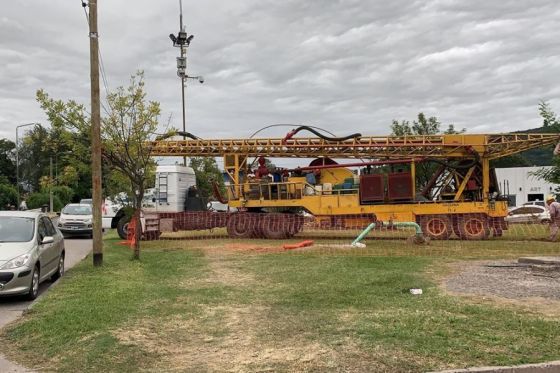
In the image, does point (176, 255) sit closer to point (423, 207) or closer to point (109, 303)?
point (109, 303)

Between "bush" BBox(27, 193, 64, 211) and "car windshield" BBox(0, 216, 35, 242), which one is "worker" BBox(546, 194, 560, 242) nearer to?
"car windshield" BBox(0, 216, 35, 242)

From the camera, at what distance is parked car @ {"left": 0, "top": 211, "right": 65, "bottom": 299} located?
9148mm

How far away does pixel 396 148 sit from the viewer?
21.4m

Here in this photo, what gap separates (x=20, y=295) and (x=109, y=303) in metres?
2.24

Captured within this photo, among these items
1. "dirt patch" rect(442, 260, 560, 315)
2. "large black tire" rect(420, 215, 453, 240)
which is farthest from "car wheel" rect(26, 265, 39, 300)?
"large black tire" rect(420, 215, 453, 240)

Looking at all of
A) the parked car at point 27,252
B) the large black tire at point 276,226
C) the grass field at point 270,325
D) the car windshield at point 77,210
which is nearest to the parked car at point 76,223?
the car windshield at point 77,210

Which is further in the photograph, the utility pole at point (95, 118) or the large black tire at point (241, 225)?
the large black tire at point (241, 225)

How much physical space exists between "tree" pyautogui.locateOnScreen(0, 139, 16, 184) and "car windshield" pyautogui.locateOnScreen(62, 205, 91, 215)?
74307 mm

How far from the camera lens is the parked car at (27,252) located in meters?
9.15

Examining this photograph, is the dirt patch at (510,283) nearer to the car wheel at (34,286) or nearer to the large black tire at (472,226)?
the car wheel at (34,286)

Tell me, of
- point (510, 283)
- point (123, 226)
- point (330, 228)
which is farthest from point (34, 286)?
point (330, 228)

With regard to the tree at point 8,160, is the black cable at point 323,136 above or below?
below

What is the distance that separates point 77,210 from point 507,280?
19.6 metres

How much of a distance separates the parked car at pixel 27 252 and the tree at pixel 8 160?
291ft
